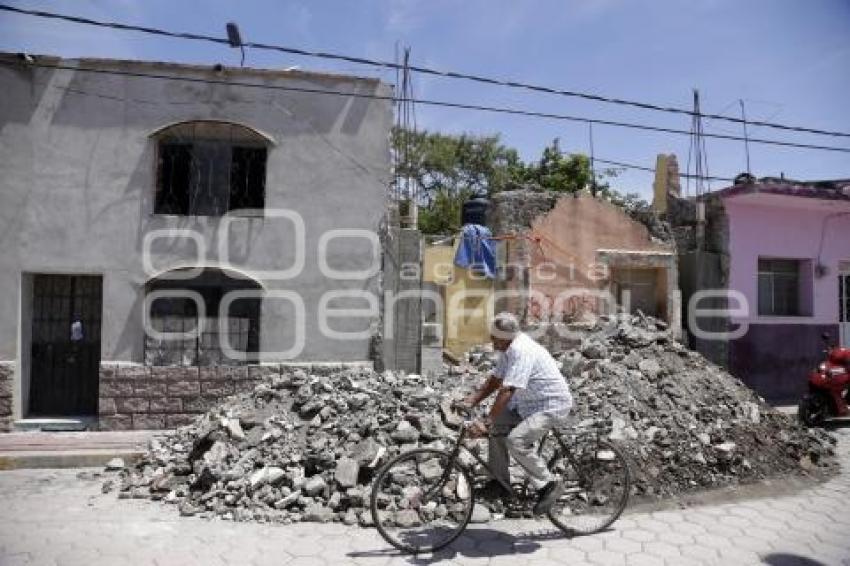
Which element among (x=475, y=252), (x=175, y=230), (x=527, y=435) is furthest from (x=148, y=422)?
(x=527, y=435)

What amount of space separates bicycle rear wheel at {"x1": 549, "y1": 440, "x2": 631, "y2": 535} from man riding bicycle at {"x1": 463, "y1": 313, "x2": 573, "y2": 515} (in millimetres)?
451

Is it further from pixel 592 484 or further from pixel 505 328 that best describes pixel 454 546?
pixel 505 328

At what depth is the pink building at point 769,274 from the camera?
12102mm

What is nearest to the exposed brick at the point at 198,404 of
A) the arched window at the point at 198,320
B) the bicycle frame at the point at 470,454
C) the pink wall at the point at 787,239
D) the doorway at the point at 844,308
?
the arched window at the point at 198,320

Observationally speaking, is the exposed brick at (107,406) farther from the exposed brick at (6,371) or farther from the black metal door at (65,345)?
the exposed brick at (6,371)

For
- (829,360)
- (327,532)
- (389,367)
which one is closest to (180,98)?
(389,367)

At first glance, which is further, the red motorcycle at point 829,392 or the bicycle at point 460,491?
the red motorcycle at point 829,392

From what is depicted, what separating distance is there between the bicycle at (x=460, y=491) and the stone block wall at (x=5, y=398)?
22.9 feet

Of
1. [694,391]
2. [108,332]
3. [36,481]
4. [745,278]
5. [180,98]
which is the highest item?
[180,98]

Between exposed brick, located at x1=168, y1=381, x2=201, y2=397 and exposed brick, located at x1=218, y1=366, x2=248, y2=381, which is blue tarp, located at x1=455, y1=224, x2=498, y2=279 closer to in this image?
exposed brick, located at x1=218, y1=366, x2=248, y2=381

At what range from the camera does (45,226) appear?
9.02m

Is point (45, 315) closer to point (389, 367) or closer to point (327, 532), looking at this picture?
point (389, 367)

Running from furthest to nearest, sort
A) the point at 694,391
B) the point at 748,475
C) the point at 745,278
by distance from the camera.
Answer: the point at 745,278 < the point at 694,391 < the point at 748,475

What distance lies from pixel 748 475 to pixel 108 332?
29.0ft
